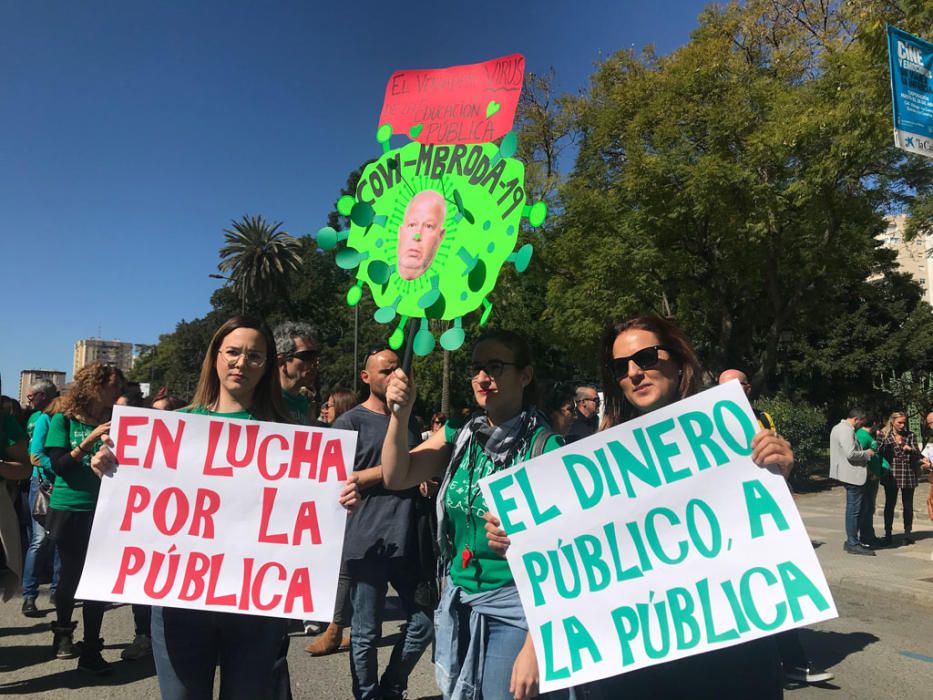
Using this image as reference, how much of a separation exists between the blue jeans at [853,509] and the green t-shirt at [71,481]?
838 cm

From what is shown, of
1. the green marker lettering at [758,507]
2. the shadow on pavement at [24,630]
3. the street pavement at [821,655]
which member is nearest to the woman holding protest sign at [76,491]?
the street pavement at [821,655]

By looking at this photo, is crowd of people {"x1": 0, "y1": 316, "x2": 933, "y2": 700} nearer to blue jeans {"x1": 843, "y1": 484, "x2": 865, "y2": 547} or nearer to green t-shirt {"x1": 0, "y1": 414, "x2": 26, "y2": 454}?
green t-shirt {"x1": 0, "y1": 414, "x2": 26, "y2": 454}

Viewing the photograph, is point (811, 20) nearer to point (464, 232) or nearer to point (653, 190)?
point (653, 190)

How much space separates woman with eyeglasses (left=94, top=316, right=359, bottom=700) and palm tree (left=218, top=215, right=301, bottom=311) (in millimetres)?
56428

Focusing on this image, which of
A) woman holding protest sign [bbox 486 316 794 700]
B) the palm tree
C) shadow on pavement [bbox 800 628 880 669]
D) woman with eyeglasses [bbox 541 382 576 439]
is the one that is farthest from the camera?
the palm tree

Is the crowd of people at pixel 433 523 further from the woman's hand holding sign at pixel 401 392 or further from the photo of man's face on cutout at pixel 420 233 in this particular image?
the photo of man's face on cutout at pixel 420 233

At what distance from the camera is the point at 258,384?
8.89 feet

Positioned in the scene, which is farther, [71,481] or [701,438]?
[71,481]

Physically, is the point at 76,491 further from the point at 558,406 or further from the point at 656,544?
the point at 656,544

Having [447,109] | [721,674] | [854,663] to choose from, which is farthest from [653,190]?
[721,674]

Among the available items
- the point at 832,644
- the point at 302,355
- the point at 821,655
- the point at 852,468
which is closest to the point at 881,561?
the point at 852,468

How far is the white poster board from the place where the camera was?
74.9 inches

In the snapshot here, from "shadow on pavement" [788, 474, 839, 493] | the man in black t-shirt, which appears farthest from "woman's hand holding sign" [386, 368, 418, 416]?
"shadow on pavement" [788, 474, 839, 493]

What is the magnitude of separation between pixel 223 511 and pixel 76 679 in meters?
2.97
